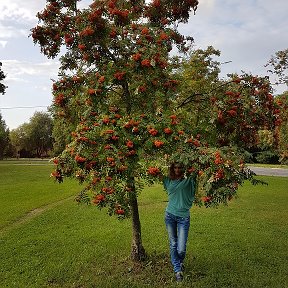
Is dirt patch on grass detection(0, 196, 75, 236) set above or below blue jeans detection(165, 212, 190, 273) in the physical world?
below

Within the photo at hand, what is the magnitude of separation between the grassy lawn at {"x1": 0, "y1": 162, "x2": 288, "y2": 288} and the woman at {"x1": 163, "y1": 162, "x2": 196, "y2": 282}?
2.23ft

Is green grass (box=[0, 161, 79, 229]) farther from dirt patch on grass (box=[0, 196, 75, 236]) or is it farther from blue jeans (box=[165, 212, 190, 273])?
blue jeans (box=[165, 212, 190, 273])

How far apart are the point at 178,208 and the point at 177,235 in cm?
59

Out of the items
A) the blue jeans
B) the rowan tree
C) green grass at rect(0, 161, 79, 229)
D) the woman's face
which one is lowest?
green grass at rect(0, 161, 79, 229)

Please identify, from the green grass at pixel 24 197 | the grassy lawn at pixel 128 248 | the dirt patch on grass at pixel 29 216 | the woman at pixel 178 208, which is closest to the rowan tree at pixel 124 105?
the woman at pixel 178 208

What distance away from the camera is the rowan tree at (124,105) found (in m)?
5.85

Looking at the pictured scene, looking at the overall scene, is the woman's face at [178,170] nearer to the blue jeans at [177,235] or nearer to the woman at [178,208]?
the woman at [178,208]

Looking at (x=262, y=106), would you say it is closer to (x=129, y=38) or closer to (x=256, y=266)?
(x=129, y=38)

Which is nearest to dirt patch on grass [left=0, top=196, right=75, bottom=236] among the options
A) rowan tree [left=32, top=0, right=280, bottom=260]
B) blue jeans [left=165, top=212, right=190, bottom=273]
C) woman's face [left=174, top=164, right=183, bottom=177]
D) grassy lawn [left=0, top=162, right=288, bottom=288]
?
grassy lawn [left=0, top=162, right=288, bottom=288]

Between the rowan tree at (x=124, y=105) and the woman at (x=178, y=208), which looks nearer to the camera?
the rowan tree at (x=124, y=105)

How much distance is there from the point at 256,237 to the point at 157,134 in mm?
6430

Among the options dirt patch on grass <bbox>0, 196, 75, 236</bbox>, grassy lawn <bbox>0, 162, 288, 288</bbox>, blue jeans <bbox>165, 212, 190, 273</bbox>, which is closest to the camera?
blue jeans <bbox>165, 212, 190, 273</bbox>

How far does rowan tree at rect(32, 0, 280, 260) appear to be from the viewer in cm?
585

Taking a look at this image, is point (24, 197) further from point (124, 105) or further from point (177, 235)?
point (177, 235)
